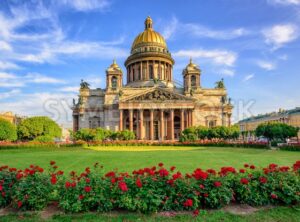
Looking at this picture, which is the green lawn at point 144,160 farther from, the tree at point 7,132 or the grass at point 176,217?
the tree at point 7,132

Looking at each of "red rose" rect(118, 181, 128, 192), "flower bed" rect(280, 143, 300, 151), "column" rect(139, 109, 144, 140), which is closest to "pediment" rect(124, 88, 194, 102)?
"column" rect(139, 109, 144, 140)

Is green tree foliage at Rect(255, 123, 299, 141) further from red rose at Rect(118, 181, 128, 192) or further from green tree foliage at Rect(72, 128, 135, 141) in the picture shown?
red rose at Rect(118, 181, 128, 192)

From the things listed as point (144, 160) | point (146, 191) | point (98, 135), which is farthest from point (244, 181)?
point (98, 135)

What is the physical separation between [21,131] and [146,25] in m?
44.2

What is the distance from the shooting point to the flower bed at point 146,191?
5734 mm

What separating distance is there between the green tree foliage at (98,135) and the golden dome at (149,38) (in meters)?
32.9

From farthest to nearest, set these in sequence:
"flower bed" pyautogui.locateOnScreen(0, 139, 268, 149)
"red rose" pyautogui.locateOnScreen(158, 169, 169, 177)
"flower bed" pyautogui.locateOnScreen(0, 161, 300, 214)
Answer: "flower bed" pyautogui.locateOnScreen(0, 139, 268, 149), "red rose" pyautogui.locateOnScreen(158, 169, 169, 177), "flower bed" pyautogui.locateOnScreen(0, 161, 300, 214)

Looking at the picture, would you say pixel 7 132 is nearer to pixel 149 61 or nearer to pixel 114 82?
pixel 114 82

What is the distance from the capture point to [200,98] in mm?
55625

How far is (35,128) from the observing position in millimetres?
41562

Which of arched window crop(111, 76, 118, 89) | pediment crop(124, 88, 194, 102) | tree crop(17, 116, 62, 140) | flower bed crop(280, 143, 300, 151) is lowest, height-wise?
flower bed crop(280, 143, 300, 151)

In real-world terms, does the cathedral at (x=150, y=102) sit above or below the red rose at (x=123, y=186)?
above

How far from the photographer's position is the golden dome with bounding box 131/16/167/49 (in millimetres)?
63656

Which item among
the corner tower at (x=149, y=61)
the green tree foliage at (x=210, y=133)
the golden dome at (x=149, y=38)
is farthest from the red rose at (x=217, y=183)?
the golden dome at (x=149, y=38)
